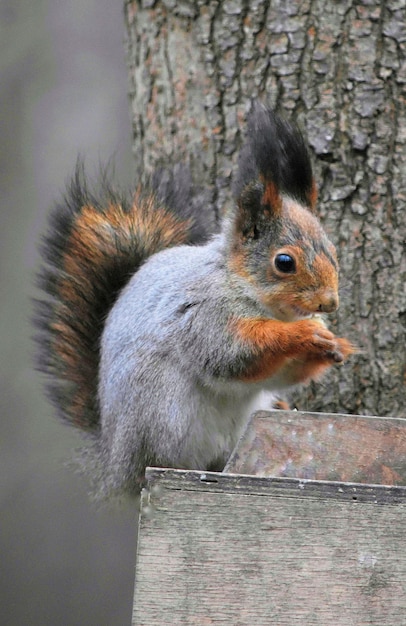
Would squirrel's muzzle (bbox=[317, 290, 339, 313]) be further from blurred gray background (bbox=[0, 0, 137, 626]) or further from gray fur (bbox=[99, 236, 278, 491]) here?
blurred gray background (bbox=[0, 0, 137, 626])

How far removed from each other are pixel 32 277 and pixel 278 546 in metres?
3.12

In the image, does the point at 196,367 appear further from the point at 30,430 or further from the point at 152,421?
the point at 30,430

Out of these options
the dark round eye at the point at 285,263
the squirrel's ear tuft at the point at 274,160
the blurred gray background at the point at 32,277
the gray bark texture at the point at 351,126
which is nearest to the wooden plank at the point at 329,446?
the dark round eye at the point at 285,263

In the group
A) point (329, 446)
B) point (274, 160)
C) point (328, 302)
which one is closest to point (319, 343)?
point (328, 302)

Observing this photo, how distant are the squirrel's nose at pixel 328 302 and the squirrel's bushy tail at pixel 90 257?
0.56m

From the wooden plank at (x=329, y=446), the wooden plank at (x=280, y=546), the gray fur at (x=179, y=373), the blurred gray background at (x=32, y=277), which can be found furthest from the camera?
the blurred gray background at (x=32, y=277)

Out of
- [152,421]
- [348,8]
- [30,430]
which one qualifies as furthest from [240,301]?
[30,430]

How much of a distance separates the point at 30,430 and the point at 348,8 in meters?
2.69

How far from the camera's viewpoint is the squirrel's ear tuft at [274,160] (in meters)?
1.70

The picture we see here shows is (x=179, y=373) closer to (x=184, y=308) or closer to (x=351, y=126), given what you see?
(x=184, y=308)

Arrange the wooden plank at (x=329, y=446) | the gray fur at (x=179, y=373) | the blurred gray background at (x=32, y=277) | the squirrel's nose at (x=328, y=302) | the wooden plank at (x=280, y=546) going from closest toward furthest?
the wooden plank at (x=280, y=546), the wooden plank at (x=329, y=446), the squirrel's nose at (x=328, y=302), the gray fur at (x=179, y=373), the blurred gray background at (x=32, y=277)

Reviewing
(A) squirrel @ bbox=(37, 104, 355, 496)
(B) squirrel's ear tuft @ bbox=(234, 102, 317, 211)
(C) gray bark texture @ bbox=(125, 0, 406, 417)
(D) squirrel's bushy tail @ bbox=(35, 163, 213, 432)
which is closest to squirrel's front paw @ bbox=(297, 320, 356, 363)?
(A) squirrel @ bbox=(37, 104, 355, 496)

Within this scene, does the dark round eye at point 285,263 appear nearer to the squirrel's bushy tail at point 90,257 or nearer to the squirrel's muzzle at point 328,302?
the squirrel's muzzle at point 328,302

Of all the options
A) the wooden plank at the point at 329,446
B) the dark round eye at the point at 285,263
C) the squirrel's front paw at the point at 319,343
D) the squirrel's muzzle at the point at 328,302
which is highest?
the dark round eye at the point at 285,263
